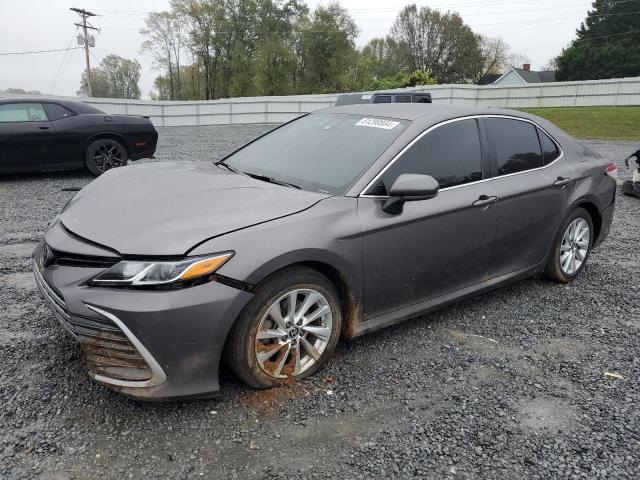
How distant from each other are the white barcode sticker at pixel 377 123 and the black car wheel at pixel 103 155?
266 inches

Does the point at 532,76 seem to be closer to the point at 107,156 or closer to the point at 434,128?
the point at 107,156

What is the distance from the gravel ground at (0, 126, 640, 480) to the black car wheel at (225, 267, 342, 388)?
135 mm

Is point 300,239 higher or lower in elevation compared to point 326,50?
lower

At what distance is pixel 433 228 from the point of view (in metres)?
3.51

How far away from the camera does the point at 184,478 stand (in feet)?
7.70

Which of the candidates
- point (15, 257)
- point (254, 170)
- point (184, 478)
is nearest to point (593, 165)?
point (254, 170)

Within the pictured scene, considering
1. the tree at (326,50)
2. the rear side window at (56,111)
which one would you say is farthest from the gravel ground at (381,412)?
the tree at (326,50)

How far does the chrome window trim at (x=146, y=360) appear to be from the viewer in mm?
2508

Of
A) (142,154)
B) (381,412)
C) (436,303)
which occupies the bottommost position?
(381,412)

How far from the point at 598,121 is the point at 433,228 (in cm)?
2414

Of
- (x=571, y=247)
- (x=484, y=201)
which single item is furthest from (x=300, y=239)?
(x=571, y=247)

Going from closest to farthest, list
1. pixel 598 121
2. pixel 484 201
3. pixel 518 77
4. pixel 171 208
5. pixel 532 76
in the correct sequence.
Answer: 1. pixel 171 208
2. pixel 484 201
3. pixel 598 121
4. pixel 518 77
5. pixel 532 76

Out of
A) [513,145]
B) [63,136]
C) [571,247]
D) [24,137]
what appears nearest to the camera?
[513,145]

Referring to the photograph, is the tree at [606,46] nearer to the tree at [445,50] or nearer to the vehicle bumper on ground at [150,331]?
the tree at [445,50]
